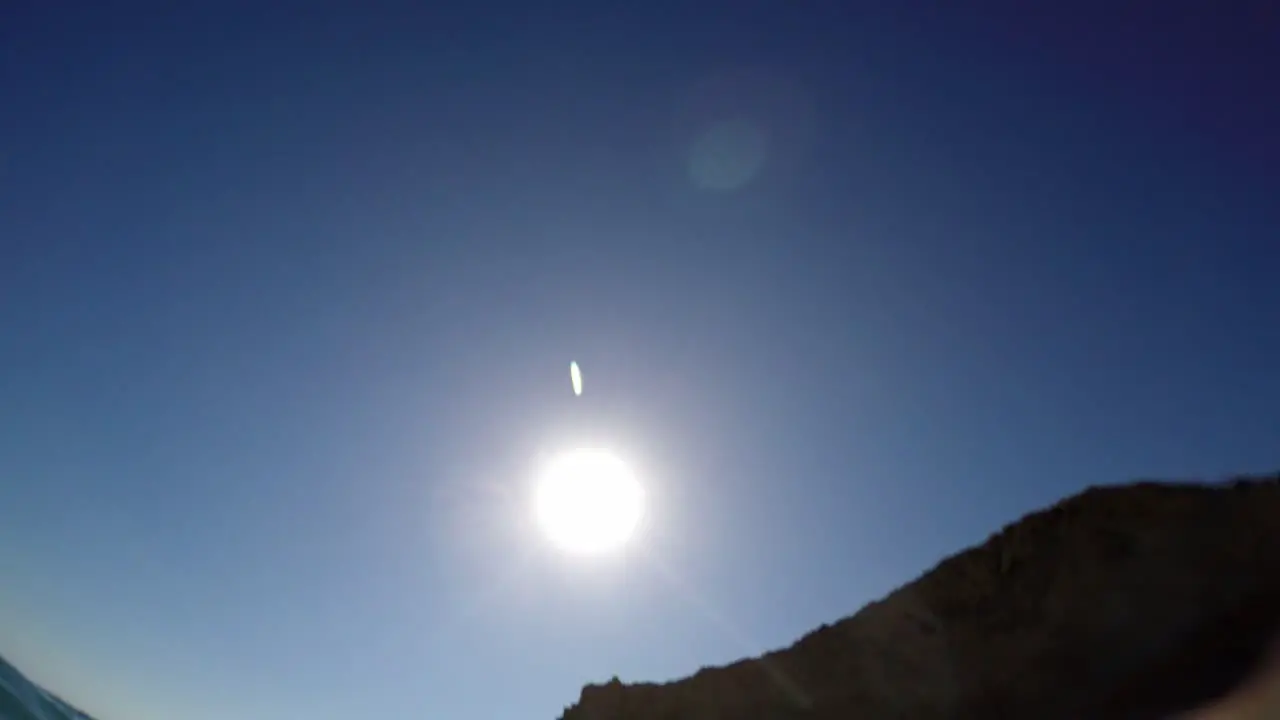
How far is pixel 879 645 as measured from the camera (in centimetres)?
1107

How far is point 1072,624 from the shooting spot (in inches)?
357

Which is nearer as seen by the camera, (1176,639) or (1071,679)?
(1176,639)

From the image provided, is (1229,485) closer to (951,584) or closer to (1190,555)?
(1190,555)

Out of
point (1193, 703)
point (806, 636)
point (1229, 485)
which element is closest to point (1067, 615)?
point (1229, 485)

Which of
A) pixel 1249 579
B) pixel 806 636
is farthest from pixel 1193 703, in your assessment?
pixel 806 636

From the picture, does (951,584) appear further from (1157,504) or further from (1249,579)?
(1249,579)

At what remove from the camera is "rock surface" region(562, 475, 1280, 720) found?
24.1 ft

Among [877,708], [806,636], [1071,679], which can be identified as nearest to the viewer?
[1071,679]

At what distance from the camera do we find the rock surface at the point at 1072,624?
7352 mm

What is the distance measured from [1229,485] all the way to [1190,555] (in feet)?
3.86

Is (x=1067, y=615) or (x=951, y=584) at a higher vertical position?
(x=951, y=584)

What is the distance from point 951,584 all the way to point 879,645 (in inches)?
59.3

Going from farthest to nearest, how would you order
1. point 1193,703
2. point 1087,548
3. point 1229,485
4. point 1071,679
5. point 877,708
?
point 877,708 → point 1087,548 → point 1229,485 → point 1071,679 → point 1193,703

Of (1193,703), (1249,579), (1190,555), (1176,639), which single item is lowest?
(1193,703)
